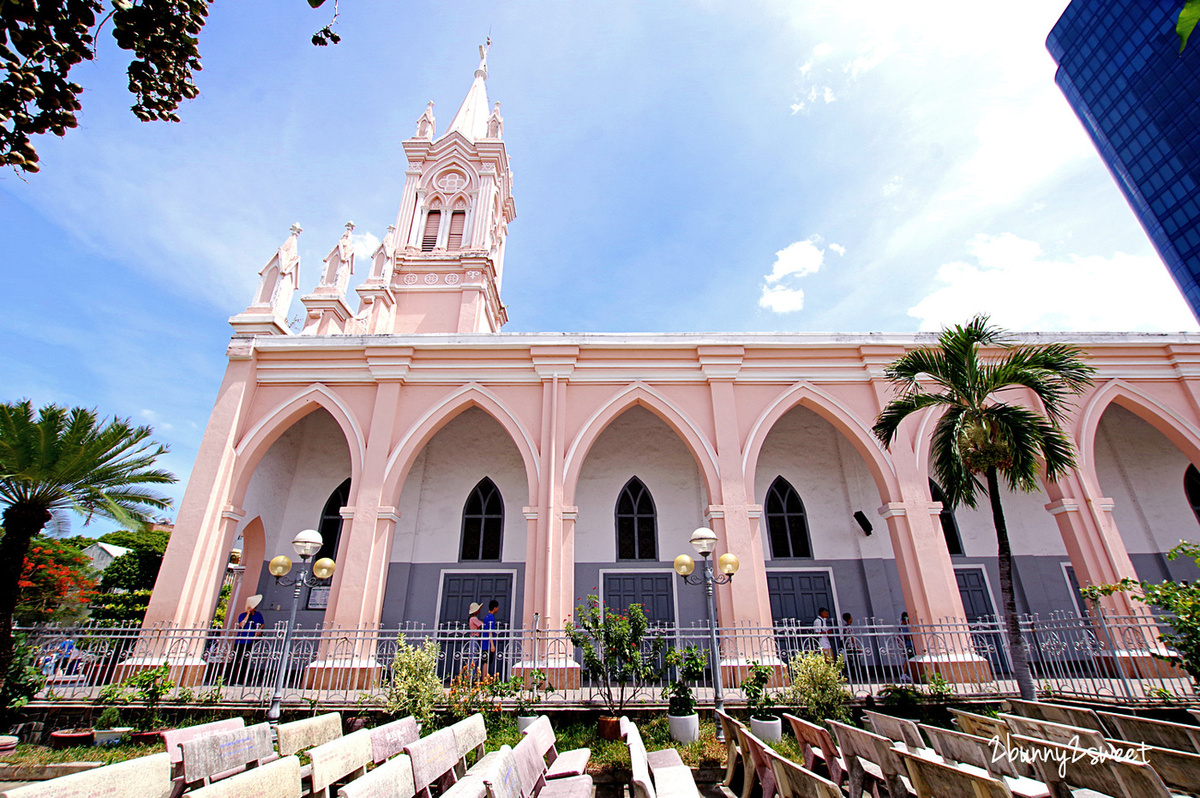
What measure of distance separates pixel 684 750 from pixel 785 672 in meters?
3.44

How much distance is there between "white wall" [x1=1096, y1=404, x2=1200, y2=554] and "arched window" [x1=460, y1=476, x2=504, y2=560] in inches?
540

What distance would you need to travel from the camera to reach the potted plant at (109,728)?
25.5 feet

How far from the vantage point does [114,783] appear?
378 centimetres

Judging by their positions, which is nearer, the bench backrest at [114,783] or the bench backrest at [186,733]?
the bench backrest at [114,783]

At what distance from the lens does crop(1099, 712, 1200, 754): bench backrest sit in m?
5.09

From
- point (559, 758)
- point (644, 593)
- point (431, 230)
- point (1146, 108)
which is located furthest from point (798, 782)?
point (1146, 108)

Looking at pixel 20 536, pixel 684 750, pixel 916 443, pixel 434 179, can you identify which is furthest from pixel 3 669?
pixel 434 179

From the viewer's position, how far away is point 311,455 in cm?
1466

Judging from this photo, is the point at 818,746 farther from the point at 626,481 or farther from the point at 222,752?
the point at 626,481

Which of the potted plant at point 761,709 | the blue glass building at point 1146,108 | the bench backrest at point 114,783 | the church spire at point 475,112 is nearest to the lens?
the bench backrest at point 114,783

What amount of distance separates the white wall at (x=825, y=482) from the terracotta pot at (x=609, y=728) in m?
6.97

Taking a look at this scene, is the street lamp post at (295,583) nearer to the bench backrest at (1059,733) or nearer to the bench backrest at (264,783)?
the bench backrest at (264,783)

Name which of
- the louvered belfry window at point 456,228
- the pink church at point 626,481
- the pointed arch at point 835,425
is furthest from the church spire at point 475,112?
the pointed arch at point 835,425

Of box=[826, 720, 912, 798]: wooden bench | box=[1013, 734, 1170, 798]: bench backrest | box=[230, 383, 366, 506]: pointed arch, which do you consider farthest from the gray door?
box=[1013, 734, 1170, 798]: bench backrest
